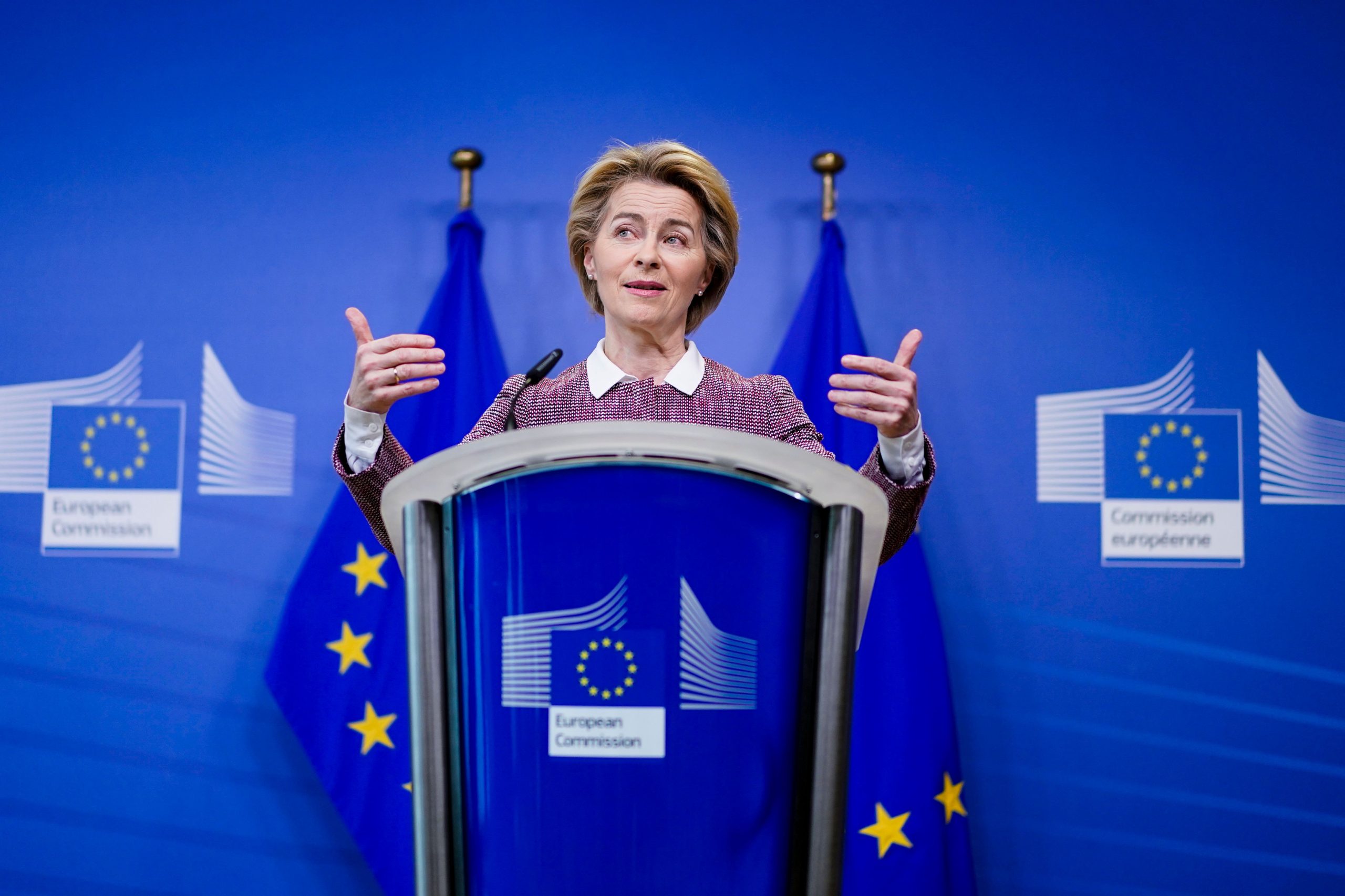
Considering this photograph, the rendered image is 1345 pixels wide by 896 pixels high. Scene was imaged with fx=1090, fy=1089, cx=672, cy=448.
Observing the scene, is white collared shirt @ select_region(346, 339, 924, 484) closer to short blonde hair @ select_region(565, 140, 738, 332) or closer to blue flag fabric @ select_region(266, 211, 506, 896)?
short blonde hair @ select_region(565, 140, 738, 332)

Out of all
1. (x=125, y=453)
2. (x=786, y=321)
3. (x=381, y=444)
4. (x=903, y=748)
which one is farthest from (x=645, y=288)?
(x=125, y=453)

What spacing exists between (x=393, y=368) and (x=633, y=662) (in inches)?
18.2

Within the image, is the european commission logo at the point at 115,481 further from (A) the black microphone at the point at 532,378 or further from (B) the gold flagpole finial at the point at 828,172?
(B) the gold flagpole finial at the point at 828,172

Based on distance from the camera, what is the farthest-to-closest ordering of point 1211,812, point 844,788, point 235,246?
point 235,246, point 1211,812, point 844,788

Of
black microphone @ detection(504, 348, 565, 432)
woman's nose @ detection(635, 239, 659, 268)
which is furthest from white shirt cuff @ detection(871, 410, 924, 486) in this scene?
woman's nose @ detection(635, 239, 659, 268)

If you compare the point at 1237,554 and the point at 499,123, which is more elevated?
the point at 499,123

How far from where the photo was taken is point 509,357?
2568mm

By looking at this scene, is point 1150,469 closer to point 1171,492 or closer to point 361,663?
point 1171,492

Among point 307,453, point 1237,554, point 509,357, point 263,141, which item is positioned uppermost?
point 263,141

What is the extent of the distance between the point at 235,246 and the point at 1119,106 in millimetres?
2160

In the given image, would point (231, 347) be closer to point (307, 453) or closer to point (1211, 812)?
point (307, 453)

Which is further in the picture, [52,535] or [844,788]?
[52,535]

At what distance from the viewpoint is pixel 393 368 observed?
1127mm

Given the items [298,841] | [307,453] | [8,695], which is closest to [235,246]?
[307,453]
